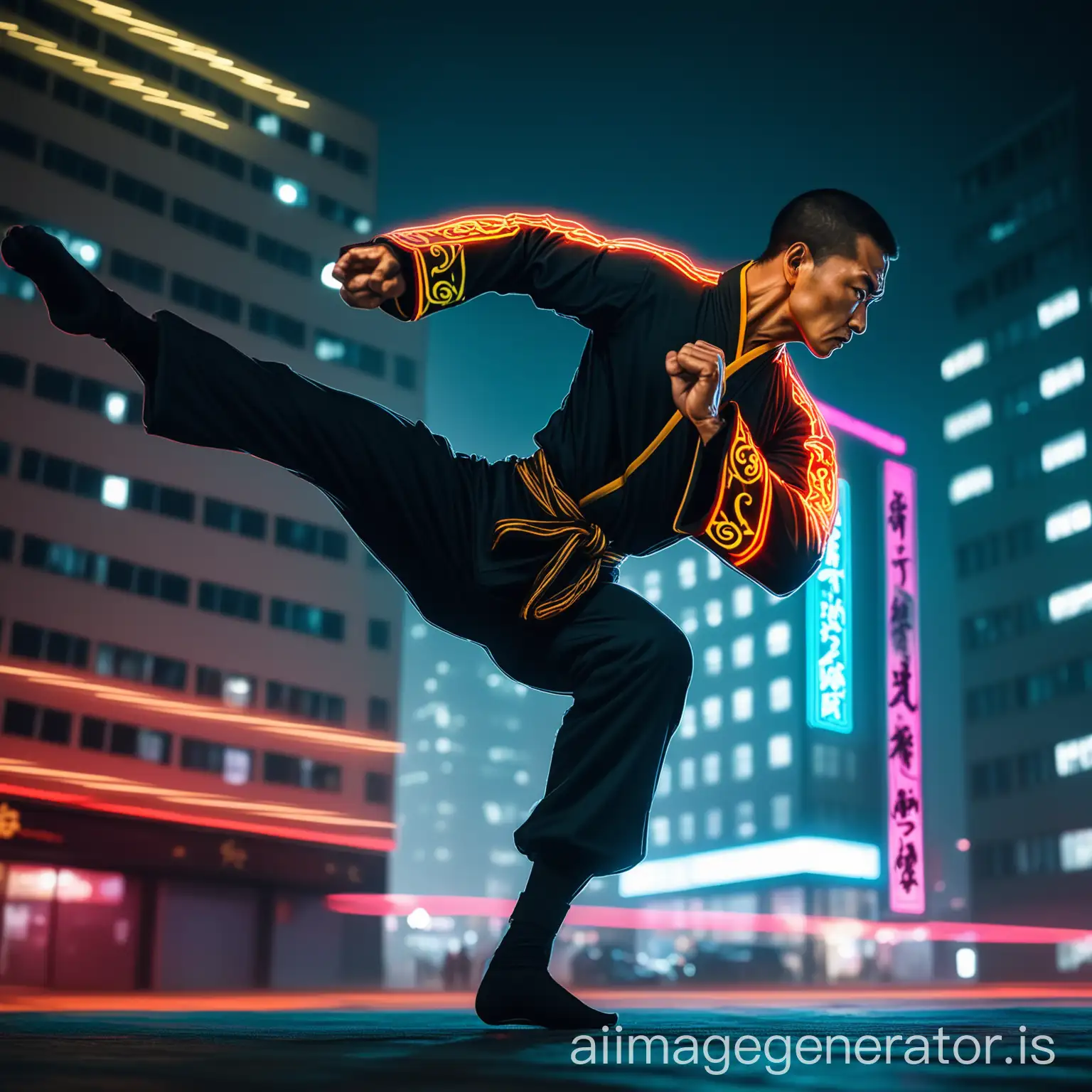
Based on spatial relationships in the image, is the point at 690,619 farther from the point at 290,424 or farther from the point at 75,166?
the point at 290,424

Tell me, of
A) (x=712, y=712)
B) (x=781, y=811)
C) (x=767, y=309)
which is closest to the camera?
(x=767, y=309)

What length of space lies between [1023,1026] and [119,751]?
1079 inches

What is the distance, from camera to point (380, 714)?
33.7 m

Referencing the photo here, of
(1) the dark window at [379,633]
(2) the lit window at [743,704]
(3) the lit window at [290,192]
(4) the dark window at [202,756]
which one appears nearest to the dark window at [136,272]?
(3) the lit window at [290,192]

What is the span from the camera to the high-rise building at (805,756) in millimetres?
36125

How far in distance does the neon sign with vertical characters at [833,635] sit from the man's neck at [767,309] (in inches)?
1288

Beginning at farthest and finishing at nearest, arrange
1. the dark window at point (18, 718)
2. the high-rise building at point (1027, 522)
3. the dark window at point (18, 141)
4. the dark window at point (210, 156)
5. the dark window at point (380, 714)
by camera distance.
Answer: the high-rise building at point (1027, 522) → the dark window at point (210, 156) → the dark window at point (380, 714) → the dark window at point (18, 141) → the dark window at point (18, 718)

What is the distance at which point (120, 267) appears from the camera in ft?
106

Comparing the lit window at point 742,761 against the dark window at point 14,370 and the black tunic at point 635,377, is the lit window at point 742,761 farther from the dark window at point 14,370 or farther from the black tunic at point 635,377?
the black tunic at point 635,377

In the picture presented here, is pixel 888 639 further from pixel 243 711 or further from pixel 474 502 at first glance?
pixel 474 502

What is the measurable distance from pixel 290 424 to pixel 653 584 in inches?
2536

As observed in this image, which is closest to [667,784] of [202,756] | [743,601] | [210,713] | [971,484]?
[743,601]

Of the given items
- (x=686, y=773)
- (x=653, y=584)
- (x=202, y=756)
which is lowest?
(x=202, y=756)

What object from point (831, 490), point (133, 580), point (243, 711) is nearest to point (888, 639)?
point (243, 711)
